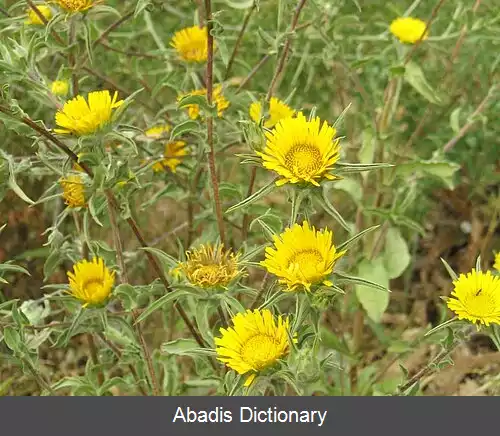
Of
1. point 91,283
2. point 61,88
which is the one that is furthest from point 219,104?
point 91,283

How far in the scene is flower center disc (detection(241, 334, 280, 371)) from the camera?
104 centimetres

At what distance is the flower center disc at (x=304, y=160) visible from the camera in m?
1.00

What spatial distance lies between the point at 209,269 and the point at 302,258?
19 cm

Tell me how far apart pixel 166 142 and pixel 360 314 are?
26.2 inches

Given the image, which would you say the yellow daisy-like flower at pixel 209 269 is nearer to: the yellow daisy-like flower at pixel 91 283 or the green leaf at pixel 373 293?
the yellow daisy-like flower at pixel 91 283

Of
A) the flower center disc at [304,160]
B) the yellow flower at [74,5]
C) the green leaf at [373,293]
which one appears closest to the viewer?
the flower center disc at [304,160]

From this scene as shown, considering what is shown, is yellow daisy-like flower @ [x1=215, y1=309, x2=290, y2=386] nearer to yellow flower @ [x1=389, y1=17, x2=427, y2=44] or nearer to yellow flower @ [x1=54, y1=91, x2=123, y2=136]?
yellow flower @ [x1=54, y1=91, x2=123, y2=136]

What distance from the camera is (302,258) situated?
102cm

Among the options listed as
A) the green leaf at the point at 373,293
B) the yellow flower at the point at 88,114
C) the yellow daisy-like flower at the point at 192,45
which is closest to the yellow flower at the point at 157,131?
the yellow daisy-like flower at the point at 192,45

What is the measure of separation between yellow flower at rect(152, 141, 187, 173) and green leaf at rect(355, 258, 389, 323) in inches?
19.3

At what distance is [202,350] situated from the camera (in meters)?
1.13

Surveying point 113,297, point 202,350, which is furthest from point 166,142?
point 202,350

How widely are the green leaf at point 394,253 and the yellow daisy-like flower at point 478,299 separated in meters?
0.60

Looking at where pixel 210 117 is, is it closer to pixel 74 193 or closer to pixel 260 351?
pixel 74 193
